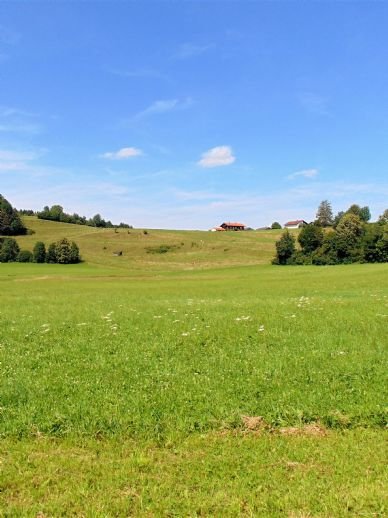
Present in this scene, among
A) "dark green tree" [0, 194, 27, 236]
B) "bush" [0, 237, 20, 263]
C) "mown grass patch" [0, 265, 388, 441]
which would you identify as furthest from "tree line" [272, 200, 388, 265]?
"mown grass patch" [0, 265, 388, 441]

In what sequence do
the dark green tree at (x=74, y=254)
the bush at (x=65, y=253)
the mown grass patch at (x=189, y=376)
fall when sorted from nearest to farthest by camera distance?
the mown grass patch at (x=189, y=376), the bush at (x=65, y=253), the dark green tree at (x=74, y=254)

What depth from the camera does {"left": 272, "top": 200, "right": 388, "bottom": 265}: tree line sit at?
11081 centimetres

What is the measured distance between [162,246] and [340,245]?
57779mm

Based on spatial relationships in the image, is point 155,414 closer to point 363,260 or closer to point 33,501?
point 33,501

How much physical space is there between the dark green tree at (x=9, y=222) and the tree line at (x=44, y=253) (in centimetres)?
2498

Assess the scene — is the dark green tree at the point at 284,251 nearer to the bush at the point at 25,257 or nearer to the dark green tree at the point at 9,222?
the bush at the point at 25,257

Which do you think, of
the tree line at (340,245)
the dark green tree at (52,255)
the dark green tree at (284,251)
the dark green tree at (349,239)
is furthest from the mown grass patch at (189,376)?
the dark green tree at (52,255)

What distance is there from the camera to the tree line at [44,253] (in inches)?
4995

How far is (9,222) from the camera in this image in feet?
511

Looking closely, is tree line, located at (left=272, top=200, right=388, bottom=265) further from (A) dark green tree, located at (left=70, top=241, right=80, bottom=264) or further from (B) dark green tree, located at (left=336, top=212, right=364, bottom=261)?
(A) dark green tree, located at (left=70, top=241, right=80, bottom=264)

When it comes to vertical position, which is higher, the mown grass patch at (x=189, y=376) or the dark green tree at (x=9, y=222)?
the dark green tree at (x=9, y=222)

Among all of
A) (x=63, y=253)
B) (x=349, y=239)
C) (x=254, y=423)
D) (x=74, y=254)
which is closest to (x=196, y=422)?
(x=254, y=423)

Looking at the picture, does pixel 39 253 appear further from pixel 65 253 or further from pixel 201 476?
pixel 201 476

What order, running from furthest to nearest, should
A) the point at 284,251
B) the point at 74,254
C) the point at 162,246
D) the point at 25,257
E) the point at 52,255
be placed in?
the point at 162,246, the point at 25,257, the point at 52,255, the point at 74,254, the point at 284,251
